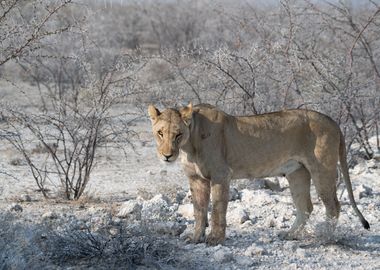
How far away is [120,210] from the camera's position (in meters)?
9.38

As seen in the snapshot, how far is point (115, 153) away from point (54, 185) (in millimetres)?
3591

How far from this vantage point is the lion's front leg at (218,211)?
7.99 metres

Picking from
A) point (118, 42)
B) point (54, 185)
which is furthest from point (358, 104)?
point (118, 42)

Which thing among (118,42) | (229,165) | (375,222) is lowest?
(375,222)

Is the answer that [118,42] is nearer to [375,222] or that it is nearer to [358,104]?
[358,104]

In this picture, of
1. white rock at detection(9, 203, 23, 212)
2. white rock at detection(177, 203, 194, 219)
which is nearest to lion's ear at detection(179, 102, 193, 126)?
white rock at detection(177, 203, 194, 219)

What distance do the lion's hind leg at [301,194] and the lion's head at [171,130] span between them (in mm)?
1460

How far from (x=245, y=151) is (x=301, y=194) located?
928mm

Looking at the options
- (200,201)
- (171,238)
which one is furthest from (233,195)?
(171,238)

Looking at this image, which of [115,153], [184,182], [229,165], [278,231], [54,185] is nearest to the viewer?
[229,165]

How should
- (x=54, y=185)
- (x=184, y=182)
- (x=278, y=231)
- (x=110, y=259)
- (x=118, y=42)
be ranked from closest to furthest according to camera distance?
(x=110, y=259) < (x=278, y=231) < (x=54, y=185) < (x=184, y=182) < (x=118, y=42)

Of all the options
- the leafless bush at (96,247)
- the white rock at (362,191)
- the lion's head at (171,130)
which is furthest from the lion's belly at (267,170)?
the white rock at (362,191)

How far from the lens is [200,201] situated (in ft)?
27.1

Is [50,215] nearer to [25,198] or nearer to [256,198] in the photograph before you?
[25,198]
